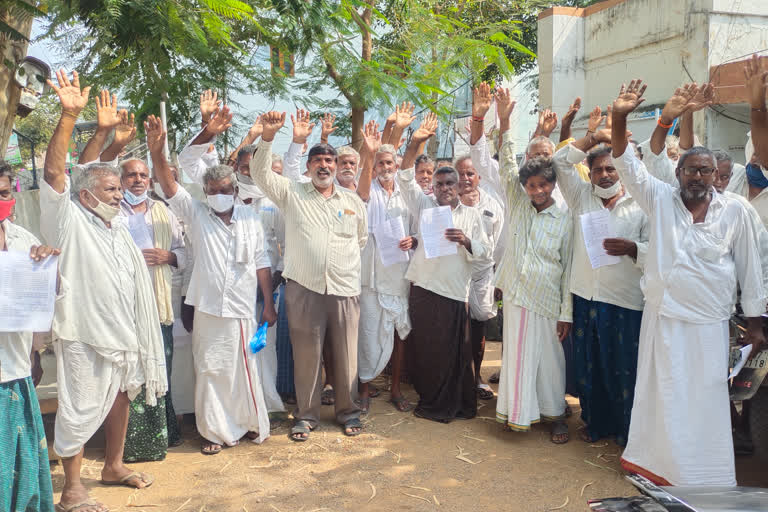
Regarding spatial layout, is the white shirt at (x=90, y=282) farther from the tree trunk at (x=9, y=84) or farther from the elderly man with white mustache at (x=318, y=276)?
the tree trunk at (x=9, y=84)

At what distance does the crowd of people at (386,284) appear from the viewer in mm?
3996

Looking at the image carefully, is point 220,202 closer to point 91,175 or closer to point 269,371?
point 91,175

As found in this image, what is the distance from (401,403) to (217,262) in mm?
2124

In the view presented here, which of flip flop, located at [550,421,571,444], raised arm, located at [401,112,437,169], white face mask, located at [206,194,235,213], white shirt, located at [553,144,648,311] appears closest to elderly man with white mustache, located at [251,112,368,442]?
white face mask, located at [206,194,235,213]

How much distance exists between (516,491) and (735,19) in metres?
11.6

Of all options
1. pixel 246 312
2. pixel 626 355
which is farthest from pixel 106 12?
pixel 626 355

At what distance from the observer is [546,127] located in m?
5.34

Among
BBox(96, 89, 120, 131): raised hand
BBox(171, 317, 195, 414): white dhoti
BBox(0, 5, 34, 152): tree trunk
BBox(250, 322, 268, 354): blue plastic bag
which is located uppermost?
BBox(0, 5, 34, 152): tree trunk

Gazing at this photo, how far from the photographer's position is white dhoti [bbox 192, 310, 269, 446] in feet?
16.5

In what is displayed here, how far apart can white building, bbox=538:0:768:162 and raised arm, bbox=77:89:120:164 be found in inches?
442

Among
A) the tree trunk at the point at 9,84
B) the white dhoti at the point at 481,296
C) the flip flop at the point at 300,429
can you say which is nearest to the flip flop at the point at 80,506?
the flip flop at the point at 300,429

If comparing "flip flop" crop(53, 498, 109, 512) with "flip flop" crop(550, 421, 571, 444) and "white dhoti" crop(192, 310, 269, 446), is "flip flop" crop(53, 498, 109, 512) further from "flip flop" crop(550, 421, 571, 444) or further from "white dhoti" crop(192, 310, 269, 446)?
"flip flop" crop(550, 421, 571, 444)

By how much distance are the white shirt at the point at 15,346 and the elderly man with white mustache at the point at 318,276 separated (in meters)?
1.85

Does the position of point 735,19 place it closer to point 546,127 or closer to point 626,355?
point 546,127
